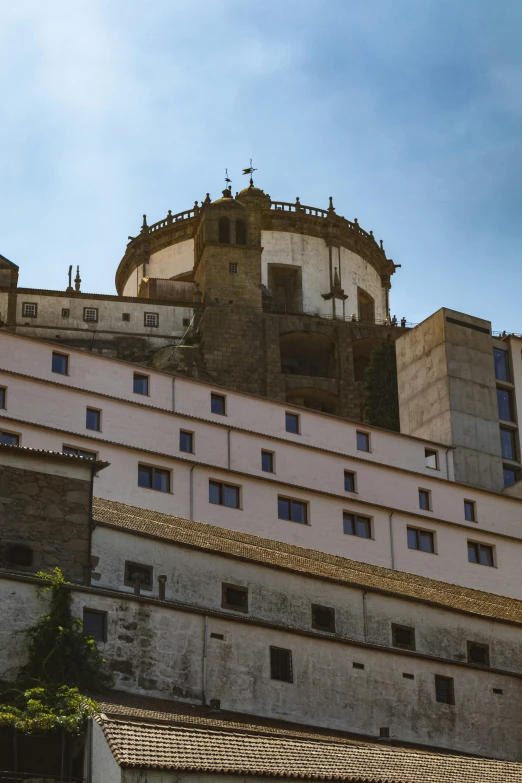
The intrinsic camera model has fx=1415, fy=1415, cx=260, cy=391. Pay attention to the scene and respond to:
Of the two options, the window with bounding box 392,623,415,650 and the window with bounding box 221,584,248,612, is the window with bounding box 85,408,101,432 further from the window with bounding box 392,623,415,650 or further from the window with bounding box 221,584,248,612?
the window with bounding box 392,623,415,650

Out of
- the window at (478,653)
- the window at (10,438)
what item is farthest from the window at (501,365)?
the window at (10,438)

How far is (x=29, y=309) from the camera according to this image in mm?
80500

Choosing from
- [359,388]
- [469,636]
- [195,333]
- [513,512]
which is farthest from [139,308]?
[469,636]

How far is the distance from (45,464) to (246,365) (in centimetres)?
4364

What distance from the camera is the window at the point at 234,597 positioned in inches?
1598

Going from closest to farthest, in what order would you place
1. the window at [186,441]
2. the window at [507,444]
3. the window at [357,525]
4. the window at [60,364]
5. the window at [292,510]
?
1. the window at [292,510]
2. the window at [357,525]
3. the window at [186,441]
4. the window at [60,364]
5. the window at [507,444]

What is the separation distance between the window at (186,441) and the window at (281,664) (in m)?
16.4

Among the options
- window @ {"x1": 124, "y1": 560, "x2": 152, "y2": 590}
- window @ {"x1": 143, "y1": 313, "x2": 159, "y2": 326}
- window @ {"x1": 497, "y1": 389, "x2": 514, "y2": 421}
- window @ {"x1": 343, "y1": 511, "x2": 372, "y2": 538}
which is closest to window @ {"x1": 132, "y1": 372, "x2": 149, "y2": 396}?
window @ {"x1": 343, "y1": 511, "x2": 372, "y2": 538}

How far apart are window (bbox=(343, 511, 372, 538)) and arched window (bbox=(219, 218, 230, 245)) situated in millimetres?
36134

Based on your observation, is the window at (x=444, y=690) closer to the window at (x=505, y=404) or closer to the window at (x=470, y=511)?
the window at (x=470, y=511)

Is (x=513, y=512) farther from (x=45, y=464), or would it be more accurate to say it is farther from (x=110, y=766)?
(x=110, y=766)

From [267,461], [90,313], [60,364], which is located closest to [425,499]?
[267,461]

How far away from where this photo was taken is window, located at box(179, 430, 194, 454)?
177ft

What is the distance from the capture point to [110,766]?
95.0 feet
